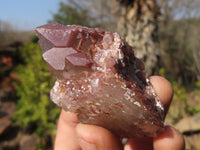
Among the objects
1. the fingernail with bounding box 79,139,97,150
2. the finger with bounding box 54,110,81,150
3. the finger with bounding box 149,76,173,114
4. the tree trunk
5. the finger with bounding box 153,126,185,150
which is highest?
the tree trunk

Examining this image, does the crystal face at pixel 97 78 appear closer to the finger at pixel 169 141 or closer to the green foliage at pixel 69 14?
the finger at pixel 169 141

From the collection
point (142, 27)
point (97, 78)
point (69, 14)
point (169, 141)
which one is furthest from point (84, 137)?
point (69, 14)

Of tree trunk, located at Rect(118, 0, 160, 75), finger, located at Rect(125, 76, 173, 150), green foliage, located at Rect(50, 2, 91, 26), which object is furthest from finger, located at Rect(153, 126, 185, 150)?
green foliage, located at Rect(50, 2, 91, 26)

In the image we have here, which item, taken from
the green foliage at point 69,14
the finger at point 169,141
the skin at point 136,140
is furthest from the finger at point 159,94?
the green foliage at point 69,14

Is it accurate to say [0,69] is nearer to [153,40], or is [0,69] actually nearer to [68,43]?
[153,40]

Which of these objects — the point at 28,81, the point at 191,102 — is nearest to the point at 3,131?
the point at 28,81

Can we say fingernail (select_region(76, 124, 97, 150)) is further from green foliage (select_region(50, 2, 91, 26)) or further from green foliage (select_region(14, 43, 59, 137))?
green foliage (select_region(50, 2, 91, 26))

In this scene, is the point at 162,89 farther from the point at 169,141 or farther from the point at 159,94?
the point at 169,141
